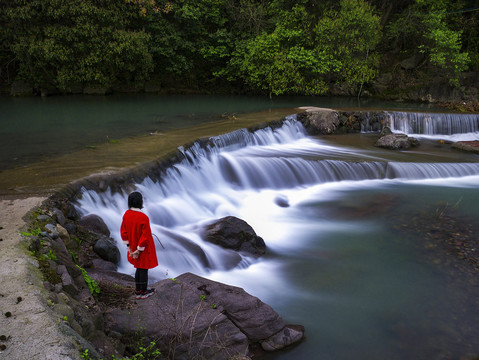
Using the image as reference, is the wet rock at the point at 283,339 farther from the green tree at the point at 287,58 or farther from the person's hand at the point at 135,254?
the green tree at the point at 287,58

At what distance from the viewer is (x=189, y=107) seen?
20234 mm

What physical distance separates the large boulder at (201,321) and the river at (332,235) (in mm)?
417

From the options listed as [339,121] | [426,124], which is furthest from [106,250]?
[426,124]

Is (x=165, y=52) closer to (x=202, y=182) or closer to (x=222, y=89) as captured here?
(x=222, y=89)

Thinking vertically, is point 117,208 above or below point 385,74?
below

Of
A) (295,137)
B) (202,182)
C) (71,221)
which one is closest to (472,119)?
(295,137)

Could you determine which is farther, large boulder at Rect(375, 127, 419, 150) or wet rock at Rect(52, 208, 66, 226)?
large boulder at Rect(375, 127, 419, 150)

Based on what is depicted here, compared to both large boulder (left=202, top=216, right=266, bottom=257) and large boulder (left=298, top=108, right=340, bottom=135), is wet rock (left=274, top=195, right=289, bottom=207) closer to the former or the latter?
large boulder (left=202, top=216, right=266, bottom=257)

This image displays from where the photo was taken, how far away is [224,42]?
2544cm

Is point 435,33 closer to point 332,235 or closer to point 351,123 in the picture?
point 351,123

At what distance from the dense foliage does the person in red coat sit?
19.8 metres

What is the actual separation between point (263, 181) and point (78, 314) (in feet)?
26.8

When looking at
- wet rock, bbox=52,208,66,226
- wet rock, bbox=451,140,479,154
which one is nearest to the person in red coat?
wet rock, bbox=52,208,66,226

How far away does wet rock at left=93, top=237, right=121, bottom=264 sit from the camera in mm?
5684
